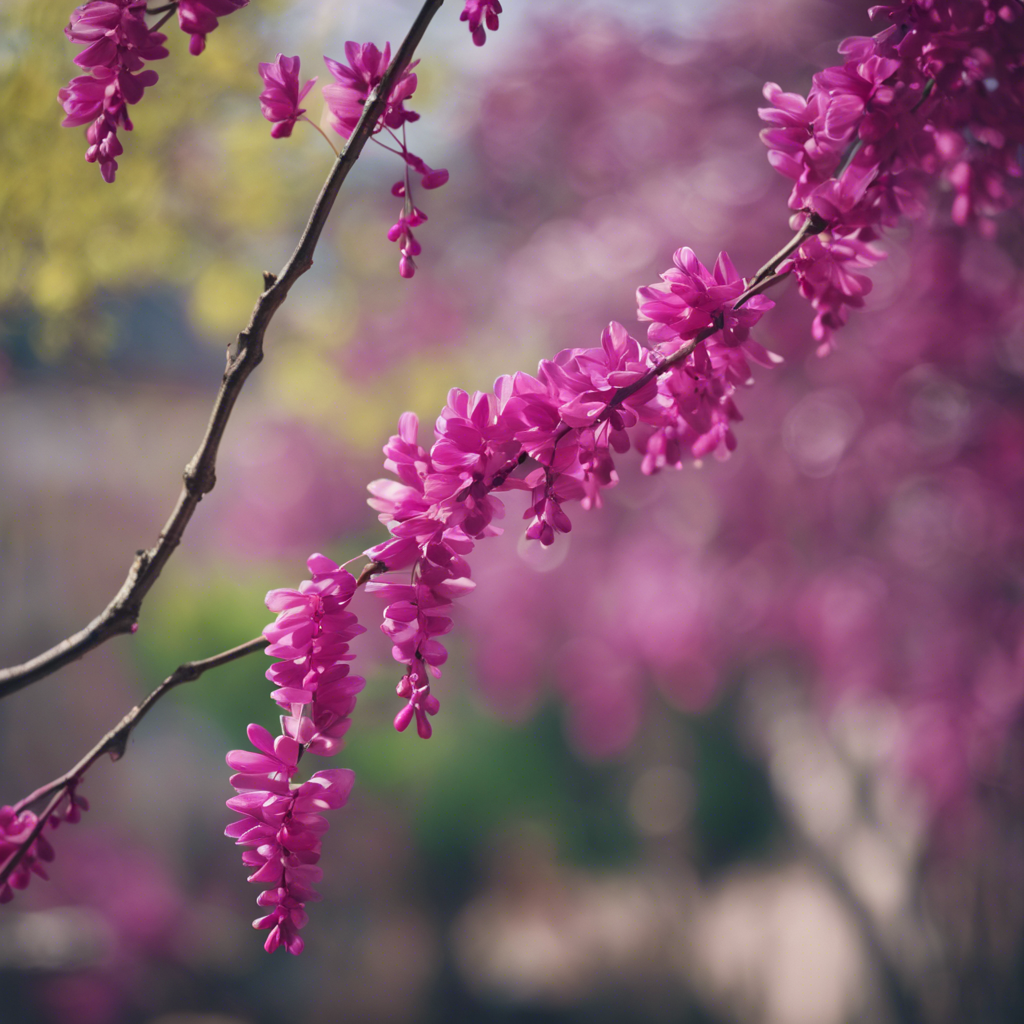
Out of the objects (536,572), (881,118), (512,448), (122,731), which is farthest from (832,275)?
(536,572)

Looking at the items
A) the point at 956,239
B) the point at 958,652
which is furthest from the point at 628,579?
the point at 956,239

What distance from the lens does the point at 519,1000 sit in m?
2.49

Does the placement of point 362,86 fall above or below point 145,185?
below

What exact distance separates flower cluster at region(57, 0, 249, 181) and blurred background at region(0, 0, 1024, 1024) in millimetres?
735

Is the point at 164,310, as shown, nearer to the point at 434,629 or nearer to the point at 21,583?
the point at 21,583

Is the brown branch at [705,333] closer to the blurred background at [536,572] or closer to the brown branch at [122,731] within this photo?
the brown branch at [122,731]

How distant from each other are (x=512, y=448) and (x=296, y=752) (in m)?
0.18

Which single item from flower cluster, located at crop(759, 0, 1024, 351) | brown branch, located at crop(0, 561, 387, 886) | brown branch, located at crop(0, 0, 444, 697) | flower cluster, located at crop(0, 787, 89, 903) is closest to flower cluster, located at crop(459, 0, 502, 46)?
brown branch, located at crop(0, 0, 444, 697)

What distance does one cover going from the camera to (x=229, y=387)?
432 millimetres

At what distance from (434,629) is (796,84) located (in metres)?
1.59

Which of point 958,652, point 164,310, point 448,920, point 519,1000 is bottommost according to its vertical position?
point 519,1000

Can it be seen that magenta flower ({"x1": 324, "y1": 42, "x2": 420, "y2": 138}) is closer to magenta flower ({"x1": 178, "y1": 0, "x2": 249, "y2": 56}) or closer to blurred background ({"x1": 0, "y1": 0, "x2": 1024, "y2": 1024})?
magenta flower ({"x1": 178, "y1": 0, "x2": 249, "y2": 56})

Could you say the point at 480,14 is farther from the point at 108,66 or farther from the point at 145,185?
the point at 145,185

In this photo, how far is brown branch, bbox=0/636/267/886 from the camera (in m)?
0.41
